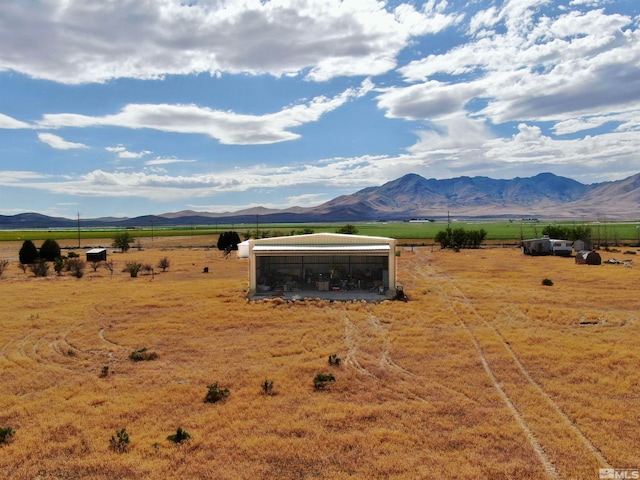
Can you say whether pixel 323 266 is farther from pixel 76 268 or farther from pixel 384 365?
pixel 76 268

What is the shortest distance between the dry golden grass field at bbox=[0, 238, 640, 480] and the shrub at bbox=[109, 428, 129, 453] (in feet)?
0.40

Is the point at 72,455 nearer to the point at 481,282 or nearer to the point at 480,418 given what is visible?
the point at 480,418

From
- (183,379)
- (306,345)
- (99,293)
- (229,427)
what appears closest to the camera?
(229,427)

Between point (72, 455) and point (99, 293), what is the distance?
2311 centimetres

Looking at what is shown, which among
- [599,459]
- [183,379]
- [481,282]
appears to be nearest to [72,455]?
[183,379]

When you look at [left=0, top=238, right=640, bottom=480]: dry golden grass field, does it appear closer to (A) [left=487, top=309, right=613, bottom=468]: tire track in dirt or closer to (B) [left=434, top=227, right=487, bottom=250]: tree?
(A) [left=487, top=309, right=613, bottom=468]: tire track in dirt

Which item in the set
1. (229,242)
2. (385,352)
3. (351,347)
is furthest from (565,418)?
(229,242)

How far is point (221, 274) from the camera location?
4188cm

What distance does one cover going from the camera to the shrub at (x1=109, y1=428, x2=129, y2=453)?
1005cm

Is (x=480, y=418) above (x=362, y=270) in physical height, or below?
below

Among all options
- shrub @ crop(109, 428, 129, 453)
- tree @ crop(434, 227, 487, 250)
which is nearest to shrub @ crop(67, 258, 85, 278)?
shrub @ crop(109, 428, 129, 453)
